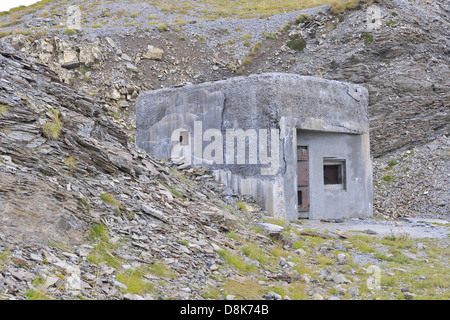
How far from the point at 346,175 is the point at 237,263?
24.6 ft

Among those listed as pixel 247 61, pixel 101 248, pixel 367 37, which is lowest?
pixel 101 248

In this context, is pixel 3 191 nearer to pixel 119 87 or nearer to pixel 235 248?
pixel 235 248

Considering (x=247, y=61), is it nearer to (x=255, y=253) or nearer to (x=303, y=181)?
(x=303, y=181)

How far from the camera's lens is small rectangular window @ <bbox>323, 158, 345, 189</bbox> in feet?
43.3

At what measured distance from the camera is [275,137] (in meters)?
11.4

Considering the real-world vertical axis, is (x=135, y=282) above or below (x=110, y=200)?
below

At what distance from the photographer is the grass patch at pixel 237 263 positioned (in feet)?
20.9

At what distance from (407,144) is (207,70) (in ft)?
40.1

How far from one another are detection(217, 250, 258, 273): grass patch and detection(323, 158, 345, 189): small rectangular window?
7211 millimetres

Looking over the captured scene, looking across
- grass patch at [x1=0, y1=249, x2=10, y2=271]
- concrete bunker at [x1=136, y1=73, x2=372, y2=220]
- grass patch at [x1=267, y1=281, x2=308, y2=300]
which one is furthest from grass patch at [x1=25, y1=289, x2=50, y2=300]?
concrete bunker at [x1=136, y1=73, x2=372, y2=220]

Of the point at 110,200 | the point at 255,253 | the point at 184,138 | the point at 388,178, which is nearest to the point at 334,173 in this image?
the point at 184,138

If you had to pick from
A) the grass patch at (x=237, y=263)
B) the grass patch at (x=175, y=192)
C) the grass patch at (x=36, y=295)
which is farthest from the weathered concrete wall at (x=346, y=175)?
the grass patch at (x=36, y=295)

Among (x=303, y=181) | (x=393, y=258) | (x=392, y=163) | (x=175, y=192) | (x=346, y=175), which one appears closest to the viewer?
(x=393, y=258)

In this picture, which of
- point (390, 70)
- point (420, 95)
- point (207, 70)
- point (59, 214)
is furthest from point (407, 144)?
point (59, 214)
